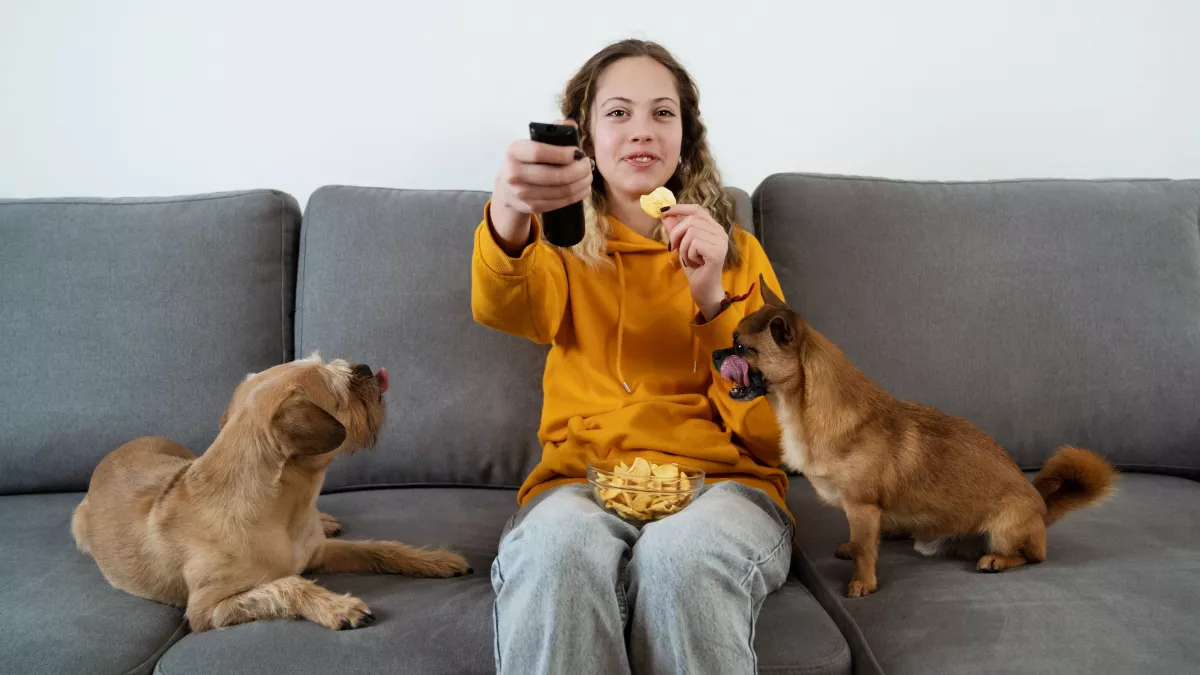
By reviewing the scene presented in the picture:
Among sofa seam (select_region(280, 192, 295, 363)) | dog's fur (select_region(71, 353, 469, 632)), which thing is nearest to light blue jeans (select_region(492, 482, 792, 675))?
dog's fur (select_region(71, 353, 469, 632))

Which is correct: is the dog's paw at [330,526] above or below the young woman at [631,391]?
below

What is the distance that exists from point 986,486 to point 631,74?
123 cm

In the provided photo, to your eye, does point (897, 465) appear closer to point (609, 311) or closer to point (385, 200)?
point (609, 311)

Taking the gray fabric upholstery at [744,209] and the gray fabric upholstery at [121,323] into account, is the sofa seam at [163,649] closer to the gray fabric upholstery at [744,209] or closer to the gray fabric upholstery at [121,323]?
the gray fabric upholstery at [121,323]

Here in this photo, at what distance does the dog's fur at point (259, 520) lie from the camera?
1.56 meters

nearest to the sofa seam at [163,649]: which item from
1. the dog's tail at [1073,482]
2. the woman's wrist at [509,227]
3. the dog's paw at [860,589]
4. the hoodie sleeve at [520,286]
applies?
the hoodie sleeve at [520,286]

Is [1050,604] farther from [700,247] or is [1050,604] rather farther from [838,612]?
[700,247]

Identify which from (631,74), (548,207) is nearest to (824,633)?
(548,207)

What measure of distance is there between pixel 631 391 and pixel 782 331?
1.36 feet

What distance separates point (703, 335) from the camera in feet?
6.09

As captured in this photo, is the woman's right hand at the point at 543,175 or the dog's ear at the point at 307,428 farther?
the dog's ear at the point at 307,428

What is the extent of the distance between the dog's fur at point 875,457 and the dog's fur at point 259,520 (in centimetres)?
76

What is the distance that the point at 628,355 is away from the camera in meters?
1.98

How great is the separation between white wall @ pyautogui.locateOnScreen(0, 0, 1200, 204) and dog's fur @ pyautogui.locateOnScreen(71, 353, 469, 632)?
52.2 inches
